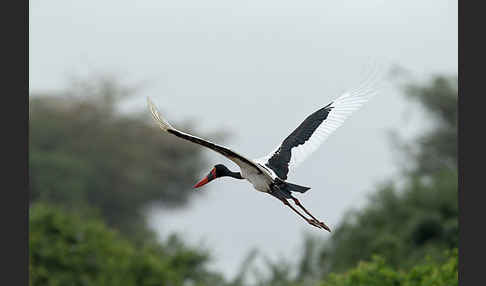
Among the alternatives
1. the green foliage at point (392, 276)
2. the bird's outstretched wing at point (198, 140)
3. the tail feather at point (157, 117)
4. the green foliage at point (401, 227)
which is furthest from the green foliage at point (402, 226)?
the tail feather at point (157, 117)

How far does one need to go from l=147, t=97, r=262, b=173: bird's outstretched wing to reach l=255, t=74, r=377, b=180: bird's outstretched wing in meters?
0.81

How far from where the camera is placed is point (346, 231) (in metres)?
24.7

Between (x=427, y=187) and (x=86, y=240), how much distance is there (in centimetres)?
916

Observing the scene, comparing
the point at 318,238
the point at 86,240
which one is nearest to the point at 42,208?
the point at 86,240

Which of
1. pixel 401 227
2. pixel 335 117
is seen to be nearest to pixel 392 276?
pixel 335 117

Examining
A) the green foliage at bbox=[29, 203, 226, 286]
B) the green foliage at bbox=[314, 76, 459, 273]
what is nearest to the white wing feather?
the green foliage at bbox=[29, 203, 226, 286]

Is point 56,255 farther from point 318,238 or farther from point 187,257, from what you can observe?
point 318,238

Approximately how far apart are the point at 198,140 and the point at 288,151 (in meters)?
1.85

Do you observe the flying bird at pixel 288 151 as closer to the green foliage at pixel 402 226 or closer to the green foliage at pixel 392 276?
the green foliage at pixel 392 276

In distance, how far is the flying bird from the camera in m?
6.46

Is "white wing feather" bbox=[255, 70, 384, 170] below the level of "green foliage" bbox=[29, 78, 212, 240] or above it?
below

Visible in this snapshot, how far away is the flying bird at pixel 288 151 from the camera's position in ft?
21.2

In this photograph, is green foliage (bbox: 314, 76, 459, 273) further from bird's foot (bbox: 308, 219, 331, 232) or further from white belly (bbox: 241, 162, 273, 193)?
white belly (bbox: 241, 162, 273, 193)

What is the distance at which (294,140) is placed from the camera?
806cm
